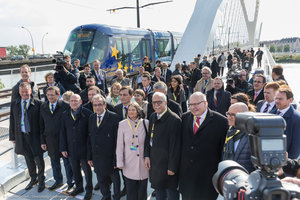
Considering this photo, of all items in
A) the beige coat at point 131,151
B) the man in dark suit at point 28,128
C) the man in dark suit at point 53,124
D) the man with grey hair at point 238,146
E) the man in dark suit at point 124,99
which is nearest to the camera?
the man with grey hair at point 238,146

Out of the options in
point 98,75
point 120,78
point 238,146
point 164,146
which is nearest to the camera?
point 238,146

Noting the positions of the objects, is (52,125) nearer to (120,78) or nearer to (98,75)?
(120,78)

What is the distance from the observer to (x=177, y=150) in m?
2.96

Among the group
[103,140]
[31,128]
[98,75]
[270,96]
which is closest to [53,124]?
[31,128]

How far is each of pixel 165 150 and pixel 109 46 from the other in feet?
32.6

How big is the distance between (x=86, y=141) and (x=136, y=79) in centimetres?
358

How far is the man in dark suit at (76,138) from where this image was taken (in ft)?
12.4

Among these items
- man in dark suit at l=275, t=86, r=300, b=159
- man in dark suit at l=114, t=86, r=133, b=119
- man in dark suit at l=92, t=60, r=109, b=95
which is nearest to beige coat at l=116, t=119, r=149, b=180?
man in dark suit at l=114, t=86, r=133, b=119

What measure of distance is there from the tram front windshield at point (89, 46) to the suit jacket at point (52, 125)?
7.98 meters

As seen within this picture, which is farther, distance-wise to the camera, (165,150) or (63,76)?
(63,76)

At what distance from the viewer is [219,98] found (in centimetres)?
478

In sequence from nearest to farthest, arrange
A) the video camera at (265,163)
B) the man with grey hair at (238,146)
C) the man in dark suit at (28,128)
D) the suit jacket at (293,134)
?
the video camera at (265,163), the man with grey hair at (238,146), the suit jacket at (293,134), the man in dark suit at (28,128)

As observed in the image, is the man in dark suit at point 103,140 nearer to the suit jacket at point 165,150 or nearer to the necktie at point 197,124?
the suit jacket at point 165,150

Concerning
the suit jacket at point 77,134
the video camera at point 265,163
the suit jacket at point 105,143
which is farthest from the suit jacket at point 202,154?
the suit jacket at point 77,134
